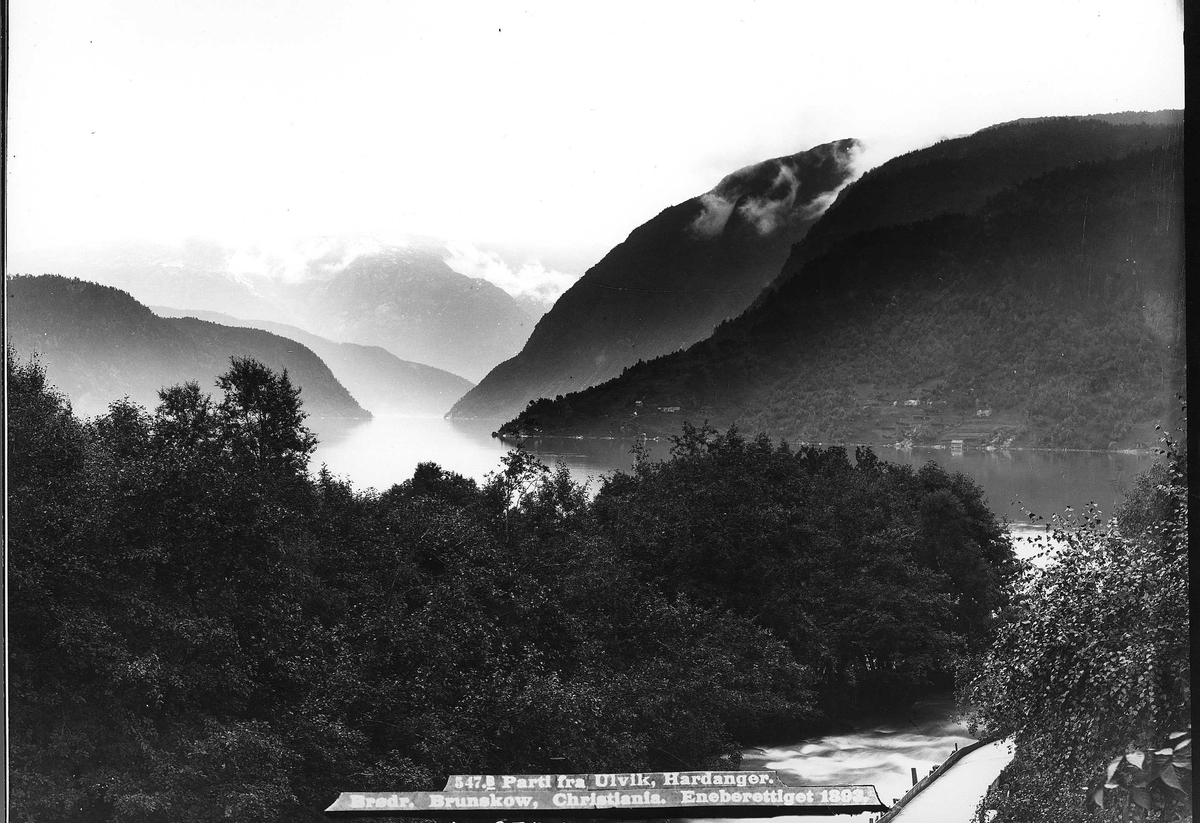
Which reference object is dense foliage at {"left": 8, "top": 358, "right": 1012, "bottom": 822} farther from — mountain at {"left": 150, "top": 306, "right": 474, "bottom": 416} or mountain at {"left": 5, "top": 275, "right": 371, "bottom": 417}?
mountain at {"left": 150, "top": 306, "right": 474, "bottom": 416}

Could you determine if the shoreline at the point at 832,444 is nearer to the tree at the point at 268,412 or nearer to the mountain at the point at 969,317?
the mountain at the point at 969,317

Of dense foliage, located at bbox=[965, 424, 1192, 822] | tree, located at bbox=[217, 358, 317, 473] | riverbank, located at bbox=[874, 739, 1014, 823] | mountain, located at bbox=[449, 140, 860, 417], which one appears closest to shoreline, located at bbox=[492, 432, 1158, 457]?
mountain, located at bbox=[449, 140, 860, 417]

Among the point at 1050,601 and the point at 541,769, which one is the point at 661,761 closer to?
the point at 541,769

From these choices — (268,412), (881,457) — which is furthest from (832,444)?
(268,412)

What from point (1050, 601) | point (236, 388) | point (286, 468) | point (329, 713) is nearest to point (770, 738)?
point (1050, 601)

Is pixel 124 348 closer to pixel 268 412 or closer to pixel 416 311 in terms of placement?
pixel 268 412

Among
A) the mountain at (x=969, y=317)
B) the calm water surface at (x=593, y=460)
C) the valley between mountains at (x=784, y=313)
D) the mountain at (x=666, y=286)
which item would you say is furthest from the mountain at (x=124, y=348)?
the mountain at (x=969, y=317)
